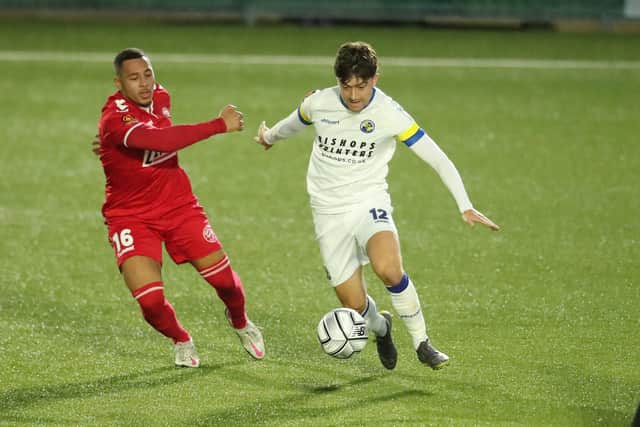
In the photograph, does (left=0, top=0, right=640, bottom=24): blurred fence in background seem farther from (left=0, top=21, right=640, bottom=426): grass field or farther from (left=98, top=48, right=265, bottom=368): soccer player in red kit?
(left=98, top=48, right=265, bottom=368): soccer player in red kit

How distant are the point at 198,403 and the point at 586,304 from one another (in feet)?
10.5

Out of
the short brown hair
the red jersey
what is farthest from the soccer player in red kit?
the short brown hair

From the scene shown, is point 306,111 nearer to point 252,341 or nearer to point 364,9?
point 252,341

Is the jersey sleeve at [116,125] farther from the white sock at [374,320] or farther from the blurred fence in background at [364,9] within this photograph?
the blurred fence in background at [364,9]

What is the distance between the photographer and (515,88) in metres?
16.4

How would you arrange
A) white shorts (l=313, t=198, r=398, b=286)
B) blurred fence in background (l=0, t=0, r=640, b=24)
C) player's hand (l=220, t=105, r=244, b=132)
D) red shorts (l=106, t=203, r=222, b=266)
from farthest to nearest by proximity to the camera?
1. blurred fence in background (l=0, t=0, r=640, b=24)
2. red shorts (l=106, t=203, r=222, b=266)
3. white shorts (l=313, t=198, r=398, b=286)
4. player's hand (l=220, t=105, r=244, b=132)

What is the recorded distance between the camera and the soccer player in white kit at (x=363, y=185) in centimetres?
621

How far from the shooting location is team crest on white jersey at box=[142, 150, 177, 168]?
655cm

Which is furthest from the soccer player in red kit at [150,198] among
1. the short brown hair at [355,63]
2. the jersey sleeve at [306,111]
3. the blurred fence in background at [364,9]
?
the blurred fence in background at [364,9]

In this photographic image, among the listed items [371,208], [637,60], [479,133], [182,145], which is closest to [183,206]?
[182,145]

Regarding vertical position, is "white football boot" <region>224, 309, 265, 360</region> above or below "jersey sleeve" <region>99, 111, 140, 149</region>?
below

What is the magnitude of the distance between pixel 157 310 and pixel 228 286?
1.60ft

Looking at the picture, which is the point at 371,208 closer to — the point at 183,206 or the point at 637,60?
the point at 183,206

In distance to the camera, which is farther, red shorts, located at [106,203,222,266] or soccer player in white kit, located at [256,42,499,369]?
red shorts, located at [106,203,222,266]
